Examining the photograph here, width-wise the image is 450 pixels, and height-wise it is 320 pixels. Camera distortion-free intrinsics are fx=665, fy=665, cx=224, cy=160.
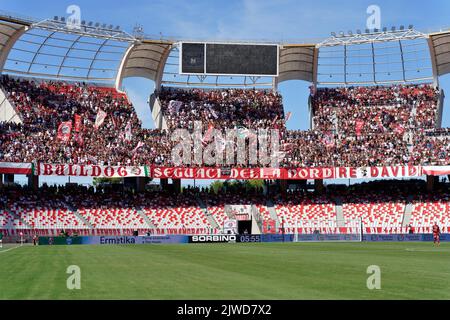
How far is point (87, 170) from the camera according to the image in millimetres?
71375

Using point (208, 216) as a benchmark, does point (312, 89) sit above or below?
above

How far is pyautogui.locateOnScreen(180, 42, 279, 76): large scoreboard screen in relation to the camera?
7619 cm

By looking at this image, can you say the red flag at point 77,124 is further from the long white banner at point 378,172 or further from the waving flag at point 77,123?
the long white banner at point 378,172

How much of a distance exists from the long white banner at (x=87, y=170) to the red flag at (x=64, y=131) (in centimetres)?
508

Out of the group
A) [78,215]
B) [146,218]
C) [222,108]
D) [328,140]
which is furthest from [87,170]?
[328,140]

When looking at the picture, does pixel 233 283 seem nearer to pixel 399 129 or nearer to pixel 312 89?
pixel 399 129

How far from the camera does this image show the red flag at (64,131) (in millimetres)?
74562

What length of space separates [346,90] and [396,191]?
16601mm

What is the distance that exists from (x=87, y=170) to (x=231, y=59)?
2078 centimetres

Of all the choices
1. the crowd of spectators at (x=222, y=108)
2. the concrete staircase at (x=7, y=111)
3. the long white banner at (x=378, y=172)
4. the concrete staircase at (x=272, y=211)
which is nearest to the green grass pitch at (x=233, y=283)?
the concrete staircase at (x=272, y=211)

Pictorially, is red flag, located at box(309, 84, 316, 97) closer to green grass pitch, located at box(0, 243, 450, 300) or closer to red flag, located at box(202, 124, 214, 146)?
red flag, located at box(202, 124, 214, 146)

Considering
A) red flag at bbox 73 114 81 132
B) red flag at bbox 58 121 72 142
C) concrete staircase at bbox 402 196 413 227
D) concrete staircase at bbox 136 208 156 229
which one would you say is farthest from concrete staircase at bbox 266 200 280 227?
red flag at bbox 58 121 72 142

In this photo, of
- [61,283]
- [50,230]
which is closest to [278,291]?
[61,283]
